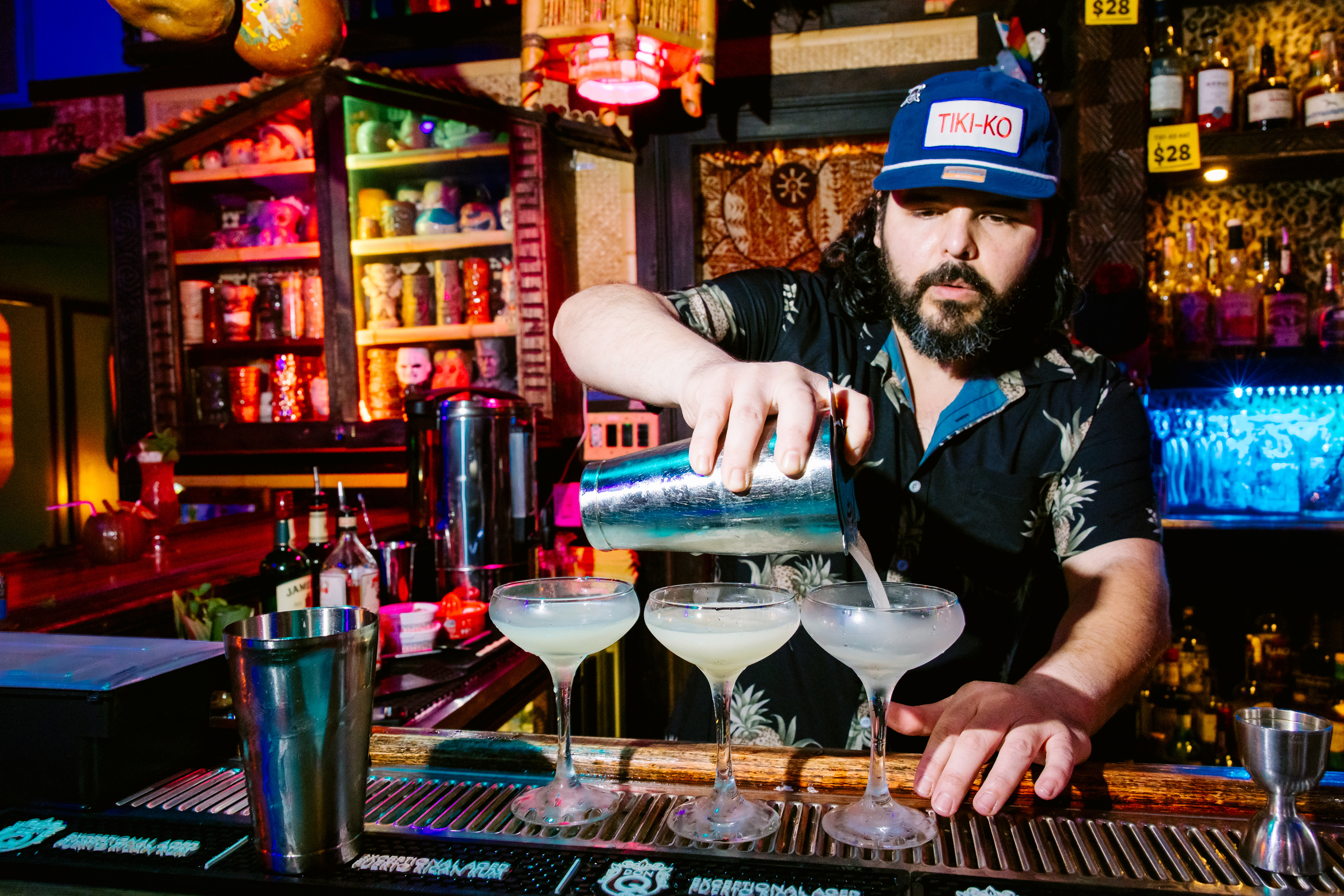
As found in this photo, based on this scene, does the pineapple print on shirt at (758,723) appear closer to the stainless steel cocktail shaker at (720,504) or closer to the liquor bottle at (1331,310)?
the stainless steel cocktail shaker at (720,504)

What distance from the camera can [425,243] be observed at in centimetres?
349

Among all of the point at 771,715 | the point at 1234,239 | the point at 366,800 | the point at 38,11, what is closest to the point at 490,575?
the point at 771,715

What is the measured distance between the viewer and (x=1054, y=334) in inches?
67.1

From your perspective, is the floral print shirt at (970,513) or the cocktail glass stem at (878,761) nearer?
the cocktail glass stem at (878,761)

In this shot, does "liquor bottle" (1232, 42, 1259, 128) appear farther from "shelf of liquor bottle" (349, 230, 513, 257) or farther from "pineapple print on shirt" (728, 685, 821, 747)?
"shelf of liquor bottle" (349, 230, 513, 257)

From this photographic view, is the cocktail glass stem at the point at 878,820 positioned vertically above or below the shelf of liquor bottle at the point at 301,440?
below

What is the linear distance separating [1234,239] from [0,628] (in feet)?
10.4

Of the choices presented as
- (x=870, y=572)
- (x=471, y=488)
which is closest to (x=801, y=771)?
(x=870, y=572)

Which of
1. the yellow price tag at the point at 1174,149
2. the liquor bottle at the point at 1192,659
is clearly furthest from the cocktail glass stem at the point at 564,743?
the yellow price tag at the point at 1174,149

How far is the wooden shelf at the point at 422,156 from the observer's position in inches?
136

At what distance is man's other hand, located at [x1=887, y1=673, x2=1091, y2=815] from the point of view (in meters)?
0.90

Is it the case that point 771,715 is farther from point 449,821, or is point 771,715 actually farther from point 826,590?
point 449,821

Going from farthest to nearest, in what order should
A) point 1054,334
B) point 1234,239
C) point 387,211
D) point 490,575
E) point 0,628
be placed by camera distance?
point 387,211 < point 1234,239 < point 490,575 < point 1054,334 < point 0,628

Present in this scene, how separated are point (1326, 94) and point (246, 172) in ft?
12.3
